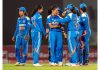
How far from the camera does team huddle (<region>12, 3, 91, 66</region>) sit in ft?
33.4

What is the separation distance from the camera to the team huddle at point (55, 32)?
1018cm

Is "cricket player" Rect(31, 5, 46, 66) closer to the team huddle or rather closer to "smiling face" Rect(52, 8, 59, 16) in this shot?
the team huddle

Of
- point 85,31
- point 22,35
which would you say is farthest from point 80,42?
point 22,35

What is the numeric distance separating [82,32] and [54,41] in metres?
0.38

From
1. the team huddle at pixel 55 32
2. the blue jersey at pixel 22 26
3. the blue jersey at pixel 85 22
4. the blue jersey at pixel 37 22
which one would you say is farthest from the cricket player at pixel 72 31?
the blue jersey at pixel 22 26

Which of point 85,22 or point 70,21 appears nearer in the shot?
point 70,21

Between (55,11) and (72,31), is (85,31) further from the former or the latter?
(55,11)

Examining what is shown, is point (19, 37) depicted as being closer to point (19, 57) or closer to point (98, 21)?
point (19, 57)

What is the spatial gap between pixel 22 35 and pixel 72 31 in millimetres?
650

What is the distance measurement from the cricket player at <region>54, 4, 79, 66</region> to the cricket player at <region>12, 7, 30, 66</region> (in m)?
0.43

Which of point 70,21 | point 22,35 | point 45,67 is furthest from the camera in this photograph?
point 22,35

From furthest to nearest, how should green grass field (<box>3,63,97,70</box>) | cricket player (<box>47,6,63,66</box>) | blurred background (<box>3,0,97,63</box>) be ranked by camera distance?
1. cricket player (<box>47,6,63,66</box>)
2. blurred background (<box>3,0,97,63</box>)
3. green grass field (<box>3,63,97,70</box>)

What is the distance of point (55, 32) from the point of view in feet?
33.5

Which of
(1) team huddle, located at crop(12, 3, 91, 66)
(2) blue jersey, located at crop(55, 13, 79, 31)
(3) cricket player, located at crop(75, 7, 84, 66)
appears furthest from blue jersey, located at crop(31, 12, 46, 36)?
(3) cricket player, located at crop(75, 7, 84, 66)
